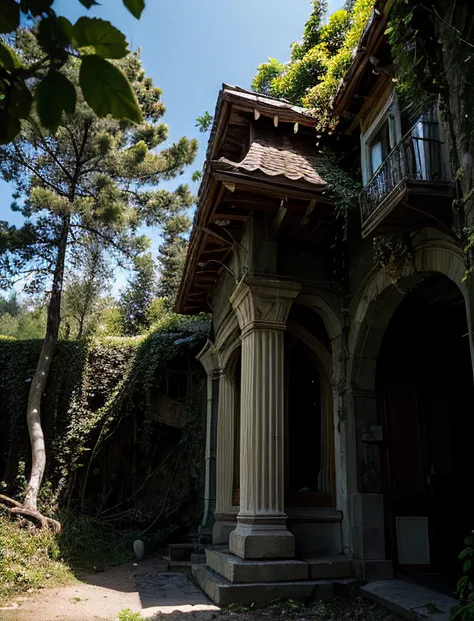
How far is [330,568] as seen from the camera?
6.83 metres

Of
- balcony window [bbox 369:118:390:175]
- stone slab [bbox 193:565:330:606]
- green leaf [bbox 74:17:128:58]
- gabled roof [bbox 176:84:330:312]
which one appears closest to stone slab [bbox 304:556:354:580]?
stone slab [bbox 193:565:330:606]

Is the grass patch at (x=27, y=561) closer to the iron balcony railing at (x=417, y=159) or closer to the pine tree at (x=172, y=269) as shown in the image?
the iron balcony railing at (x=417, y=159)

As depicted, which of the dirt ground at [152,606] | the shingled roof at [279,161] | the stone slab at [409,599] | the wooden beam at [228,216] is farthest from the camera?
the wooden beam at [228,216]

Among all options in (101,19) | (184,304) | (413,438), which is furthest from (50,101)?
(184,304)

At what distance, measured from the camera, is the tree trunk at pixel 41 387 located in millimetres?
12344

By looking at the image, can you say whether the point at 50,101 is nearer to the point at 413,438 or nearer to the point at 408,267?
the point at 408,267

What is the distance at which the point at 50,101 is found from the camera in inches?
54.2

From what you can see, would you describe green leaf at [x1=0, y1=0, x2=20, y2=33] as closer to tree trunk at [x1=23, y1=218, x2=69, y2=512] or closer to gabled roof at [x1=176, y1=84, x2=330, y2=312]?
gabled roof at [x1=176, y1=84, x2=330, y2=312]

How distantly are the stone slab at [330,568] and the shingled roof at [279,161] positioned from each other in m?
4.94

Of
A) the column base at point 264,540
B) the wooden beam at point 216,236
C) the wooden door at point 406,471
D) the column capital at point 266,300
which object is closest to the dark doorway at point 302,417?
the wooden door at point 406,471

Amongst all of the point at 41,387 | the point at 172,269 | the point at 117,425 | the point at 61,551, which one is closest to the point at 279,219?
the point at 61,551

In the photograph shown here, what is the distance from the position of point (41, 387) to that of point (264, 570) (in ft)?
29.4

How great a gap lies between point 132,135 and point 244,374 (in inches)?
501

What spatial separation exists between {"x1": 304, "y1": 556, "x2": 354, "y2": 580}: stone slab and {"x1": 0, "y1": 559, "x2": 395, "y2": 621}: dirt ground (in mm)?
351
